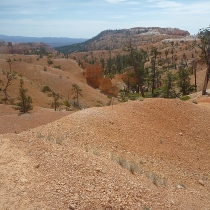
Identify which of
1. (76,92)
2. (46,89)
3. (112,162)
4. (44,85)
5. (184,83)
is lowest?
(76,92)

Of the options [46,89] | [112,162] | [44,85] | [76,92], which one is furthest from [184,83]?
[112,162]

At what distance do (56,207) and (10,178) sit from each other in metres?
Result: 1.55

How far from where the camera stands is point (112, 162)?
8102 millimetres

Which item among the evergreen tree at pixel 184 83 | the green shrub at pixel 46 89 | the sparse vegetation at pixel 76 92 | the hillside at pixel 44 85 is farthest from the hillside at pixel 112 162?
the green shrub at pixel 46 89

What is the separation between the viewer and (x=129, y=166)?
8086 millimetres

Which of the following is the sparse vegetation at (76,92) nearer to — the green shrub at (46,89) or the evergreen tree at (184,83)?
the green shrub at (46,89)

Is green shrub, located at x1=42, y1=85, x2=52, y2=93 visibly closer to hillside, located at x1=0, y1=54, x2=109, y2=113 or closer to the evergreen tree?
hillside, located at x1=0, y1=54, x2=109, y2=113

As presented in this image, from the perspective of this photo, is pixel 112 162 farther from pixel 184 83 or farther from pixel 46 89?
pixel 46 89

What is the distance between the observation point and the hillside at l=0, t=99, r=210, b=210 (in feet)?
20.2

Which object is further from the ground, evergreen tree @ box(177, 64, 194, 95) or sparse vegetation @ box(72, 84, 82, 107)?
evergreen tree @ box(177, 64, 194, 95)

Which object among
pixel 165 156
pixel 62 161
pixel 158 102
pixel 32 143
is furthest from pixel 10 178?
pixel 158 102

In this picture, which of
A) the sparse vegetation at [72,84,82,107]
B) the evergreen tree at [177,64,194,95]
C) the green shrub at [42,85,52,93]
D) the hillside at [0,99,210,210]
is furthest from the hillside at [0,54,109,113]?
the hillside at [0,99,210,210]

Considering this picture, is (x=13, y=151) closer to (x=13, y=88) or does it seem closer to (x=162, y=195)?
(x=162, y=195)

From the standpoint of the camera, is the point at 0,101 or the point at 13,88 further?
the point at 13,88
